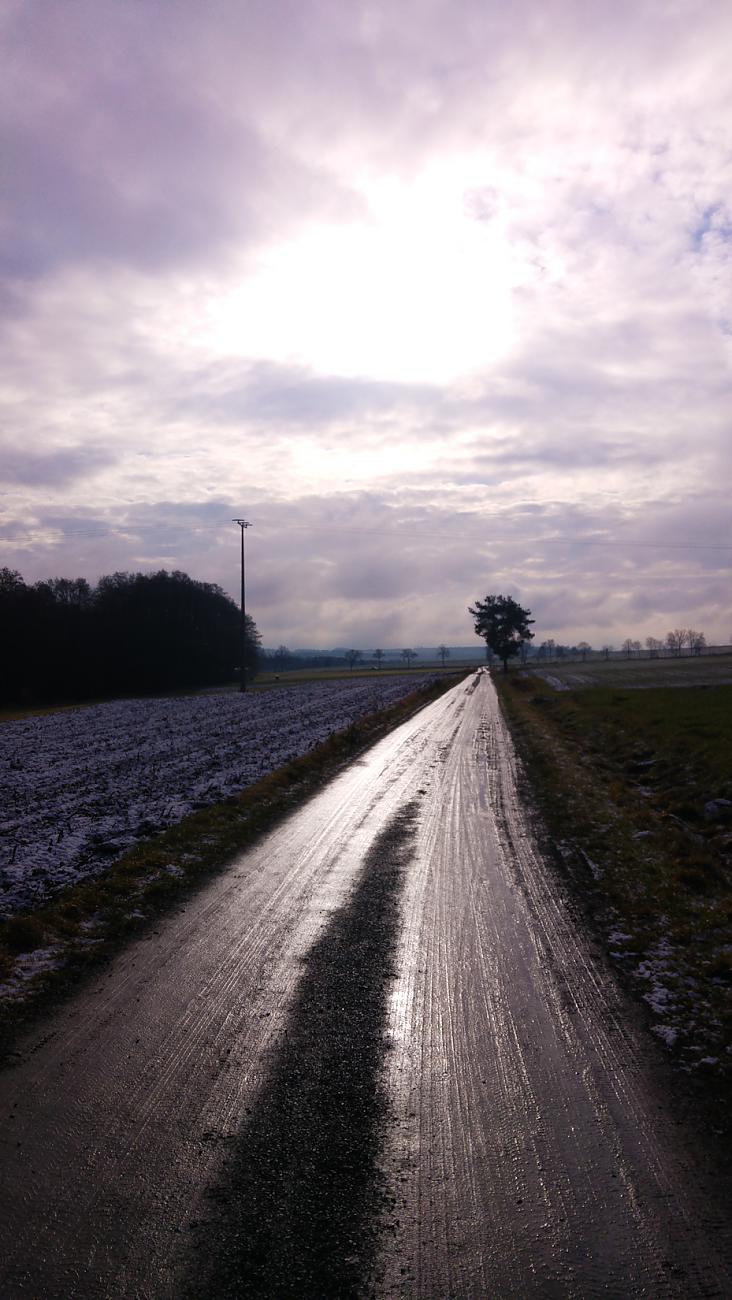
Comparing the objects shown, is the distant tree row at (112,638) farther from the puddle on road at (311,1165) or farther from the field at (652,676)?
the puddle on road at (311,1165)

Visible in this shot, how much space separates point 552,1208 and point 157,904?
6.28m

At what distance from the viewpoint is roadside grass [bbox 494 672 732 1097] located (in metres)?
6.61

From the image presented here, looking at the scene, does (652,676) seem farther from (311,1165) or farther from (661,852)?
(311,1165)

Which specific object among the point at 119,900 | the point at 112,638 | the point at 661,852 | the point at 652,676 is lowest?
the point at 661,852

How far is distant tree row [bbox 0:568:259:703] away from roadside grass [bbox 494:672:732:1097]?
54.7 meters

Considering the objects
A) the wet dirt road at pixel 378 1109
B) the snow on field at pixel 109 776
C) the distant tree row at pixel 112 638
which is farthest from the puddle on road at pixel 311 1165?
the distant tree row at pixel 112 638

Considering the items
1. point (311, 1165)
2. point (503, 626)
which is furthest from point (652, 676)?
point (311, 1165)

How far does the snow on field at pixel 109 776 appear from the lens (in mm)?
11141

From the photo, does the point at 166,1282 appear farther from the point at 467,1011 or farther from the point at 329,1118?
the point at 467,1011

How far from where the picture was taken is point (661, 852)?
11594 millimetres

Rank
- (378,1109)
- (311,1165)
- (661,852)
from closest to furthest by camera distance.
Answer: (311,1165), (378,1109), (661,852)

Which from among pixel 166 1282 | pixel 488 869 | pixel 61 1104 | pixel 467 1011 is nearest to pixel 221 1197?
pixel 166 1282

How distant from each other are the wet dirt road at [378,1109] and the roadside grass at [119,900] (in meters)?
0.41

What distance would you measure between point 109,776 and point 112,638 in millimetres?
62925
